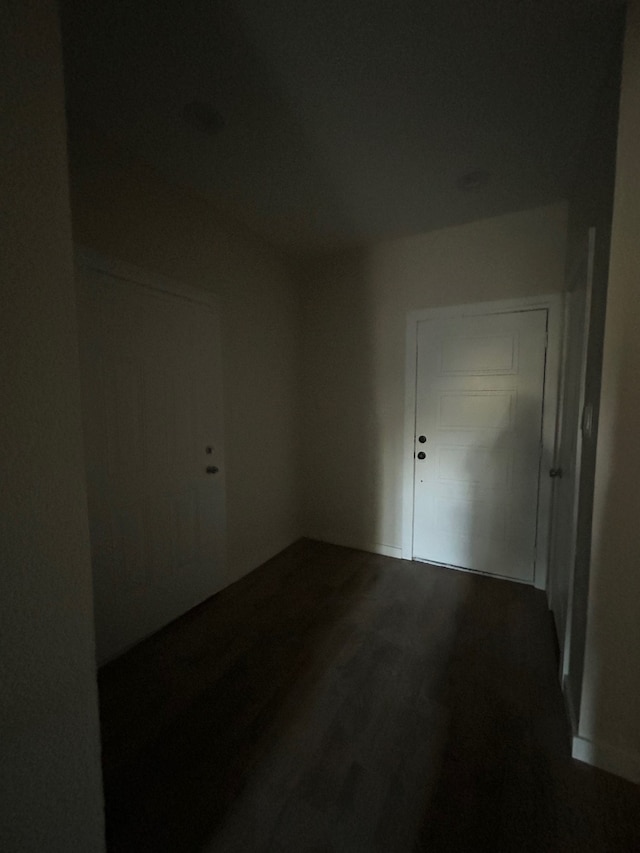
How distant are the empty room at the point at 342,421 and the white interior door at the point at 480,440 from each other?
22mm

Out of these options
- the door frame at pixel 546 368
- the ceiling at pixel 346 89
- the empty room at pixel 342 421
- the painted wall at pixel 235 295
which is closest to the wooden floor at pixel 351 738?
the empty room at pixel 342 421

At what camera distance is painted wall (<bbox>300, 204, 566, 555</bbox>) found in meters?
2.31

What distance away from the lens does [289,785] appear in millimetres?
1170

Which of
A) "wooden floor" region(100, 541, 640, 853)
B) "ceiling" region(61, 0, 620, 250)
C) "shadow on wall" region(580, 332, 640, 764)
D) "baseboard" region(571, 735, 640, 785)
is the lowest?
"wooden floor" region(100, 541, 640, 853)

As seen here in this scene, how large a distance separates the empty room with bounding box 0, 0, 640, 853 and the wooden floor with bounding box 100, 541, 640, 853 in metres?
0.01

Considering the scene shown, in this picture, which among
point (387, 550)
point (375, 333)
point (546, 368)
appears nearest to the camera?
point (546, 368)

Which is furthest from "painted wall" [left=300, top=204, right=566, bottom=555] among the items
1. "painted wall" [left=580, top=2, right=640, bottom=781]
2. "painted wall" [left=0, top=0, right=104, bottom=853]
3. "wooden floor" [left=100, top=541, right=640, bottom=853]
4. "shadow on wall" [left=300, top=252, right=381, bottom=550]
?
"painted wall" [left=0, top=0, right=104, bottom=853]

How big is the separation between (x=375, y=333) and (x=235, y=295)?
3.72ft

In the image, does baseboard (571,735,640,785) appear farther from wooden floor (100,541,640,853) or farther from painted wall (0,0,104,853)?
painted wall (0,0,104,853)

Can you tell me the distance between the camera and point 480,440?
248cm

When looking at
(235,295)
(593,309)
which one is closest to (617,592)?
(593,309)

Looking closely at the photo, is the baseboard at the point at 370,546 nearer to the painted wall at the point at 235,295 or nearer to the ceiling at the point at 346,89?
the painted wall at the point at 235,295

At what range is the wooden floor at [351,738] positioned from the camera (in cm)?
105

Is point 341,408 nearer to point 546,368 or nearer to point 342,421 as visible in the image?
point 342,421
